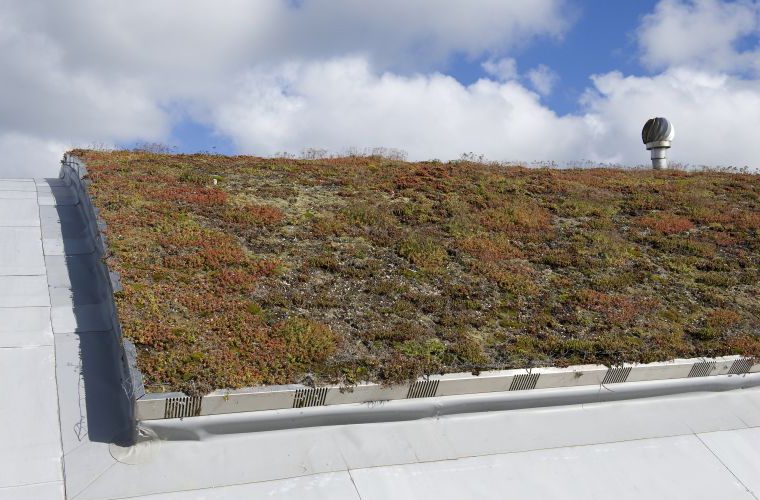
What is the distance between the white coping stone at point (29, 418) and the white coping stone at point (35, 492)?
7 cm

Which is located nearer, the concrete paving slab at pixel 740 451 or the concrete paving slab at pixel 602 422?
the concrete paving slab at pixel 602 422

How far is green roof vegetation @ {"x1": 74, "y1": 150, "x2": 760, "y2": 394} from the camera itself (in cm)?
901

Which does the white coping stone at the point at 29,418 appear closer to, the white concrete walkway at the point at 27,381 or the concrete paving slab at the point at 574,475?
the white concrete walkway at the point at 27,381

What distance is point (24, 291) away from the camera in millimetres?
10203

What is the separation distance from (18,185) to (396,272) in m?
11.9

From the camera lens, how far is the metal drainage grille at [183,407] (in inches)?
281

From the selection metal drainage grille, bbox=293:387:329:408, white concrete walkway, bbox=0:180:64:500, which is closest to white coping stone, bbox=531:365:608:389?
metal drainage grille, bbox=293:387:329:408

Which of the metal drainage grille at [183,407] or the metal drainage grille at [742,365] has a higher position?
the metal drainage grille at [742,365]

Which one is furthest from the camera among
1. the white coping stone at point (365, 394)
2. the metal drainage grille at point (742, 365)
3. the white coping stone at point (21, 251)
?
the white coping stone at point (21, 251)

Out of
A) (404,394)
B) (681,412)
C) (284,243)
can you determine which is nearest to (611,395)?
(681,412)

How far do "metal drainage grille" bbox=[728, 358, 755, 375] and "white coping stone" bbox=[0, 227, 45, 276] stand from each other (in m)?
12.6

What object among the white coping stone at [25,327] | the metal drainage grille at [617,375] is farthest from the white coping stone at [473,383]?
the white coping stone at [25,327]

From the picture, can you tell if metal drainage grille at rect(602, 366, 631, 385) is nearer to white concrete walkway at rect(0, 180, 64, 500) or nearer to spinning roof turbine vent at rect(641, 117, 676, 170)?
white concrete walkway at rect(0, 180, 64, 500)

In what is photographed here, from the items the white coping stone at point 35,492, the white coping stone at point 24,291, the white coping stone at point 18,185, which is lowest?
the white coping stone at point 35,492
